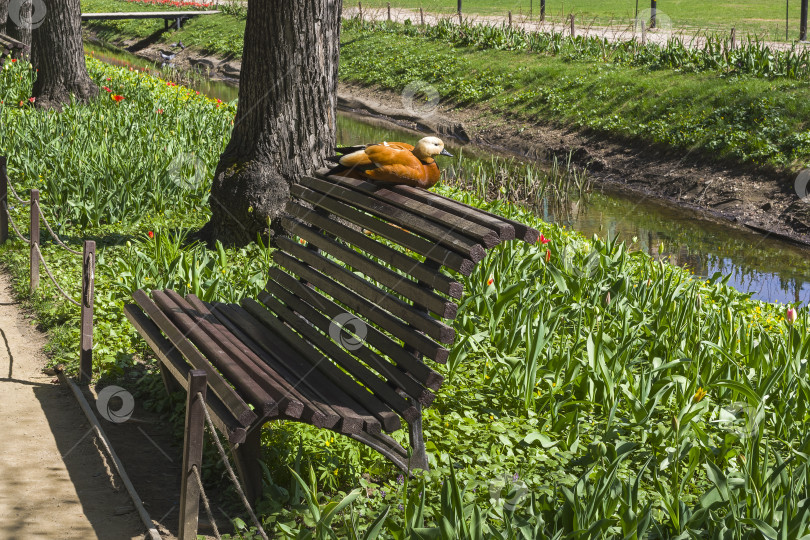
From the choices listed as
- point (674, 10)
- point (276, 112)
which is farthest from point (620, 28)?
point (276, 112)

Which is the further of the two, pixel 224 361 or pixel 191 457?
pixel 224 361

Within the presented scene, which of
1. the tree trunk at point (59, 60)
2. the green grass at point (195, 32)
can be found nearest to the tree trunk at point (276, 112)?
the tree trunk at point (59, 60)

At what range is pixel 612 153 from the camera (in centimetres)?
1375

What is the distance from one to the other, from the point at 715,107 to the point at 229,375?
11.8 meters

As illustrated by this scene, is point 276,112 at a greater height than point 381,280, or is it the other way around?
point 276,112

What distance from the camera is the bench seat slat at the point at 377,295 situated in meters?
3.28

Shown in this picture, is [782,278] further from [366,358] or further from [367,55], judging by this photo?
[367,55]

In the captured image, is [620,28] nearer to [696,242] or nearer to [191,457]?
[696,242]

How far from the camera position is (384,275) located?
11.8ft

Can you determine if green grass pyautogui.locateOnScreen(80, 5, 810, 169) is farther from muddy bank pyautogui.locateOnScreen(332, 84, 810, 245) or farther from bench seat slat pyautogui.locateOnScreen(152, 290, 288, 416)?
bench seat slat pyautogui.locateOnScreen(152, 290, 288, 416)

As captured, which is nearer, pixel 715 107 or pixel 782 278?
pixel 782 278

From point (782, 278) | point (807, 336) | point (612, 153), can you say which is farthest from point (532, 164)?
point (807, 336)

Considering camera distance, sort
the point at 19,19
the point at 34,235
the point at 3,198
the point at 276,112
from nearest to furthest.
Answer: the point at 34,235, the point at 276,112, the point at 3,198, the point at 19,19

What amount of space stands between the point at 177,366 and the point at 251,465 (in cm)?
54
